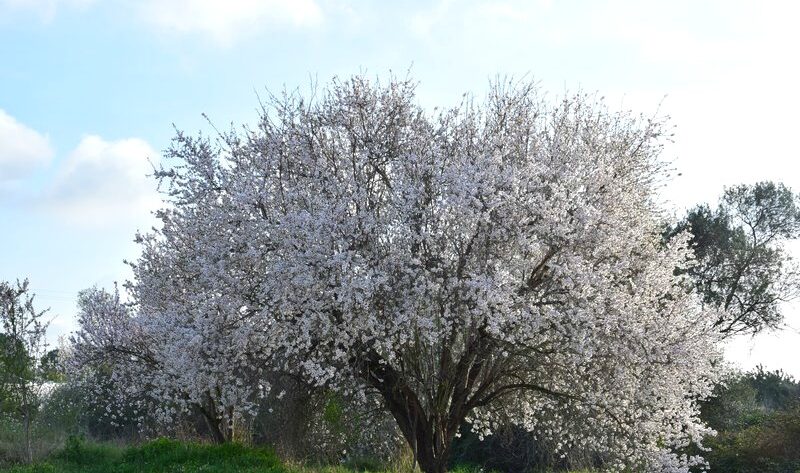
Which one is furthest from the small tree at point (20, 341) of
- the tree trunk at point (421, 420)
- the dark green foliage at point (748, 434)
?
the dark green foliage at point (748, 434)

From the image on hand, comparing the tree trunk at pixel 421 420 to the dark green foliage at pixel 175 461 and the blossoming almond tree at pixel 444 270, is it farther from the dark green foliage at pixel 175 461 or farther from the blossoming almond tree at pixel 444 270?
the dark green foliage at pixel 175 461

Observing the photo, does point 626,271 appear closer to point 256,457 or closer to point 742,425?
point 256,457

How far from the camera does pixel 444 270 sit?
38.3 ft

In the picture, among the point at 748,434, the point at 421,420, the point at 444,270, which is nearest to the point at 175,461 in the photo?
the point at 421,420

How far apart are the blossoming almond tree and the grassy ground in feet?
4.80

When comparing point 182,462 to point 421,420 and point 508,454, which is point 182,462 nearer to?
point 421,420

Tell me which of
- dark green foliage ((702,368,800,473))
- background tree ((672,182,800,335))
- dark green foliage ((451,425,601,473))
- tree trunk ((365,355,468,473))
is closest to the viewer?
tree trunk ((365,355,468,473))

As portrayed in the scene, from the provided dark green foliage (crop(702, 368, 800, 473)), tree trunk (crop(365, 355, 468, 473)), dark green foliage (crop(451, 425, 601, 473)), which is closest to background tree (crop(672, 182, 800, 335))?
dark green foliage (crop(702, 368, 800, 473))

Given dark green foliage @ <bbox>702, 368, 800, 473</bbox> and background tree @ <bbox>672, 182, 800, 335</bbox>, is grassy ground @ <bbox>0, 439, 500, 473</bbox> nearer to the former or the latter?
dark green foliage @ <bbox>702, 368, 800, 473</bbox>

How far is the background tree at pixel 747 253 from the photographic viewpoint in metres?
27.0

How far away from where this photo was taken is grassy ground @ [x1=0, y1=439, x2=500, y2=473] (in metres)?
13.2

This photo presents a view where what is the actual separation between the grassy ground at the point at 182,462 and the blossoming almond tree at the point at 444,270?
1463mm

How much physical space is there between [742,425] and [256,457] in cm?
1411

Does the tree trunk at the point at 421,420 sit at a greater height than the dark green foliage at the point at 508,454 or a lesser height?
greater
